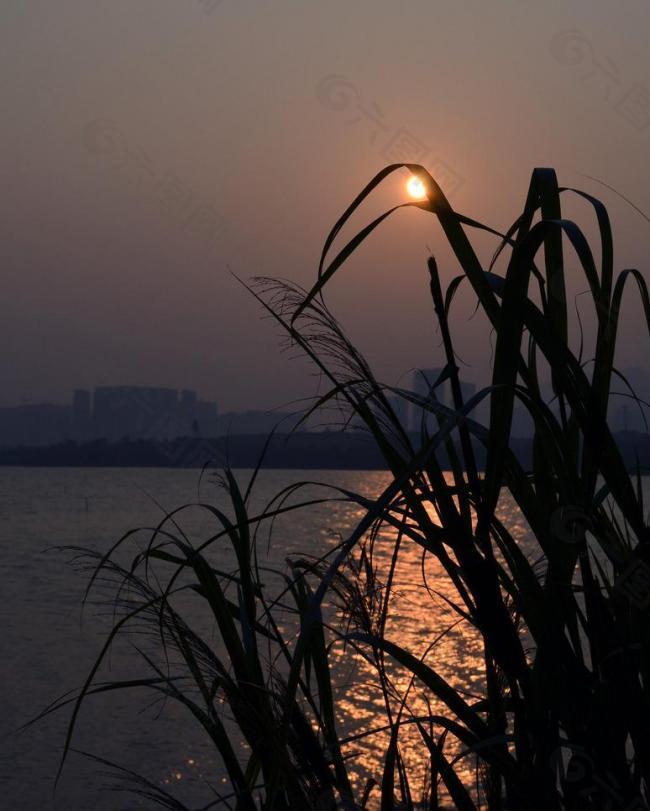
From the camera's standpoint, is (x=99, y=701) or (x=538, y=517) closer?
(x=538, y=517)

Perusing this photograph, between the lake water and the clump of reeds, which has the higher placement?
the clump of reeds

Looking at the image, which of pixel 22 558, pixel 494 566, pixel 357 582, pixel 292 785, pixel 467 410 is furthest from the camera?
pixel 22 558

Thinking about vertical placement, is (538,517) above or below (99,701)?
above

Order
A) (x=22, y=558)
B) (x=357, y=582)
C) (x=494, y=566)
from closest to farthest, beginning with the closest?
(x=494, y=566)
(x=357, y=582)
(x=22, y=558)

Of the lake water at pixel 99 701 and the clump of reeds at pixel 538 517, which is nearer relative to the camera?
the clump of reeds at pixel 538 517

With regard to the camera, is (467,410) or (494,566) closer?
(467,410)

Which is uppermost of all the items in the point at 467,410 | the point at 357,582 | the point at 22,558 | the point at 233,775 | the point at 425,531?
the point at 467,410

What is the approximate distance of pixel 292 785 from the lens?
5.09ft

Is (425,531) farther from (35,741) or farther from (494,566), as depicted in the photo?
(35,741)

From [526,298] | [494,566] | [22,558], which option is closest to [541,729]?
[494,566]

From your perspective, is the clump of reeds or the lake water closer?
the clump of reeds

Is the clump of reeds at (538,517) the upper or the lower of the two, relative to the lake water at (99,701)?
upper

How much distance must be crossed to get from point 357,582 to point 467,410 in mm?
640

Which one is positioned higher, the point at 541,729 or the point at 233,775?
the point at 541,729
